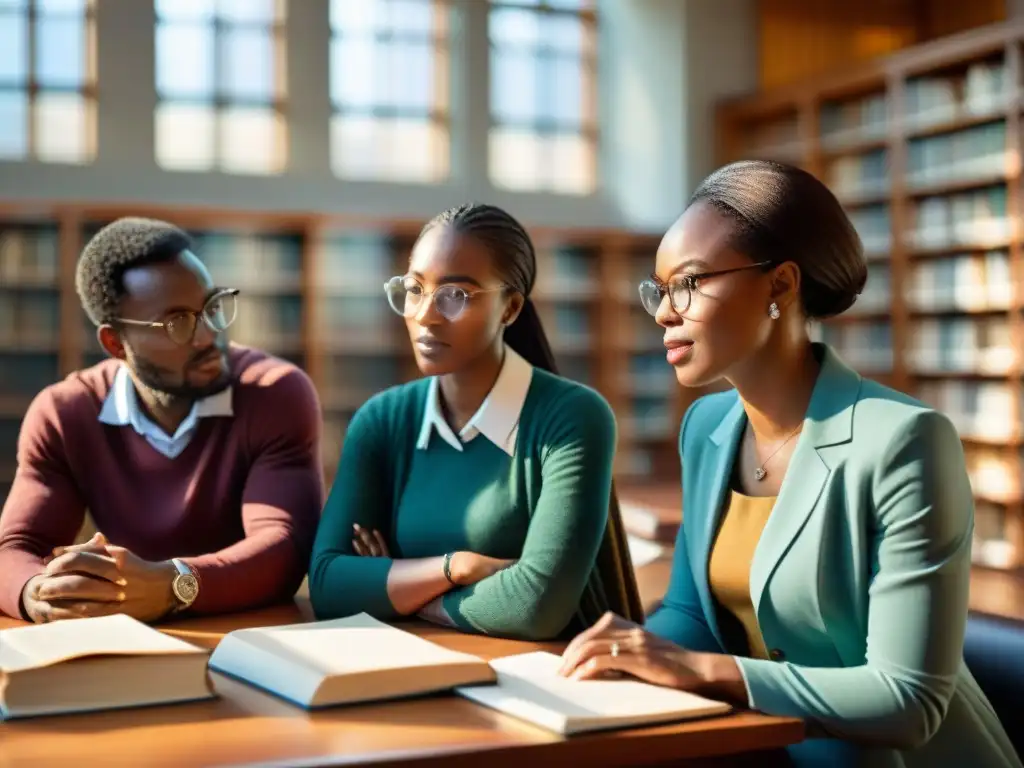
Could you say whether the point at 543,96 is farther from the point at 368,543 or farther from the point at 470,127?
the point at 368,543

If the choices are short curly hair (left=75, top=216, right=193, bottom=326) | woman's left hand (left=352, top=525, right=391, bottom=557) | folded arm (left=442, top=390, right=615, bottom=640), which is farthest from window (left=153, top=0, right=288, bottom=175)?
folded arm (left=442, top=390, right=615, bottom=640)

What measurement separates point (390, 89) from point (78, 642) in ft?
24.7

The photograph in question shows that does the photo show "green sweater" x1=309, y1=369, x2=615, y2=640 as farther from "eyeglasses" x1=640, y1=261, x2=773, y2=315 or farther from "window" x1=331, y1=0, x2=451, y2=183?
"window" x1=331, y1=0, x2=451, y2=183

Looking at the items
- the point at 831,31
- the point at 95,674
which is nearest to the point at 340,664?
the point at 95,674

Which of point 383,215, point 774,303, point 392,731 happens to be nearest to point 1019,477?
point 383,215

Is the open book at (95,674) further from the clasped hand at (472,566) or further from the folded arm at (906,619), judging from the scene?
the folded arm at (906,619)

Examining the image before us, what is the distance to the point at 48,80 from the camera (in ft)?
25.6

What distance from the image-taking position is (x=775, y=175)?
1.67m

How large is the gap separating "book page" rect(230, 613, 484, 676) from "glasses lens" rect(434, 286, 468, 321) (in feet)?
1.76

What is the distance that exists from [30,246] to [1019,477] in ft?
18.2

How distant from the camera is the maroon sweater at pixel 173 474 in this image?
222 centimetres

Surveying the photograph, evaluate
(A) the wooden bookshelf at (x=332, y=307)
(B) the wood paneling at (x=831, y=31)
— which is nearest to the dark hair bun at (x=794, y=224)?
(A) the wooden bookshelf at (x=332, y=307)

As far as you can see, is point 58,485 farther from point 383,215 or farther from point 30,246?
point 383,215

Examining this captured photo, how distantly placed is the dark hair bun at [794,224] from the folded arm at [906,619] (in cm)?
24
